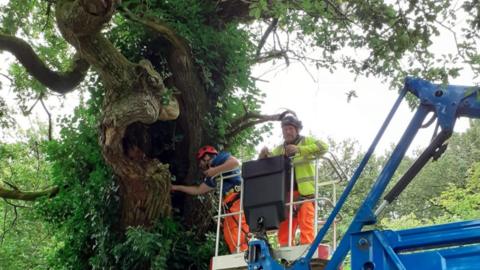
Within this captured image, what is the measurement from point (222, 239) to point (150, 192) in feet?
3.59

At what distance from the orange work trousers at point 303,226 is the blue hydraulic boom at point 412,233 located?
38.7 inches

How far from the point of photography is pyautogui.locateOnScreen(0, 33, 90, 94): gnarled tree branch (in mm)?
8875

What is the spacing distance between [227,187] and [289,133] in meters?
1.06

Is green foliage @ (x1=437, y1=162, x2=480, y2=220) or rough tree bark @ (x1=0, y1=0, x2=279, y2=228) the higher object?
green foliage @ (x1=437, y1=162, x2=480, y2=220)

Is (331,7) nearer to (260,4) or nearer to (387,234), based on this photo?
(260,4)

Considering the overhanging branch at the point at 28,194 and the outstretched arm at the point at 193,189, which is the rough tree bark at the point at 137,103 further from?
the overhanging branch at the point at 28,194

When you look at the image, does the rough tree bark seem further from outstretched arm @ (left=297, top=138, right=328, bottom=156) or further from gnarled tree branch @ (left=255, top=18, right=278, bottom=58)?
gnarled tree branch @ (left=255, top=18, right=278, bottom=58)

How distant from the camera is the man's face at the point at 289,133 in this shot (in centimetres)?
674

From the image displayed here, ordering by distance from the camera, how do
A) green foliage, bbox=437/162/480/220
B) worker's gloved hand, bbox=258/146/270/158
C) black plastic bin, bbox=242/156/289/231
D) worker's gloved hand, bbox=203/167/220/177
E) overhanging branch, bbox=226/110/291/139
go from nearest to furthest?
black plastic bin, bbox=242/156/289/231 → worker's gloved hand, bbox=258/146/270/158 → worker's gloved hand, bbox=203/167/220/177 → overhanging branch, bbox=226/110/291/139 → green foliage, bbox=437/162/480/220

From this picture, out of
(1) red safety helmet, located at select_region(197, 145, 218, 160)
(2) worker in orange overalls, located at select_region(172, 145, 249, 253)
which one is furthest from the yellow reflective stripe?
(1) red safety helmet, located at select_region(197, 145, 218, 160)

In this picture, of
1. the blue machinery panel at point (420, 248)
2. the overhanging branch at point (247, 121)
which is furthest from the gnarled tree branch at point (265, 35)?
the blue machinery panel at point (420, 248)

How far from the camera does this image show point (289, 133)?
6762 mm

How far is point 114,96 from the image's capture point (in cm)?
711

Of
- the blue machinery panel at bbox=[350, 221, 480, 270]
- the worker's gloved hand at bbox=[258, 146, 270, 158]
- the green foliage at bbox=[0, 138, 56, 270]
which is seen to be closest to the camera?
the blue machinery panel at bbox=[350, 221, 480, 270]
